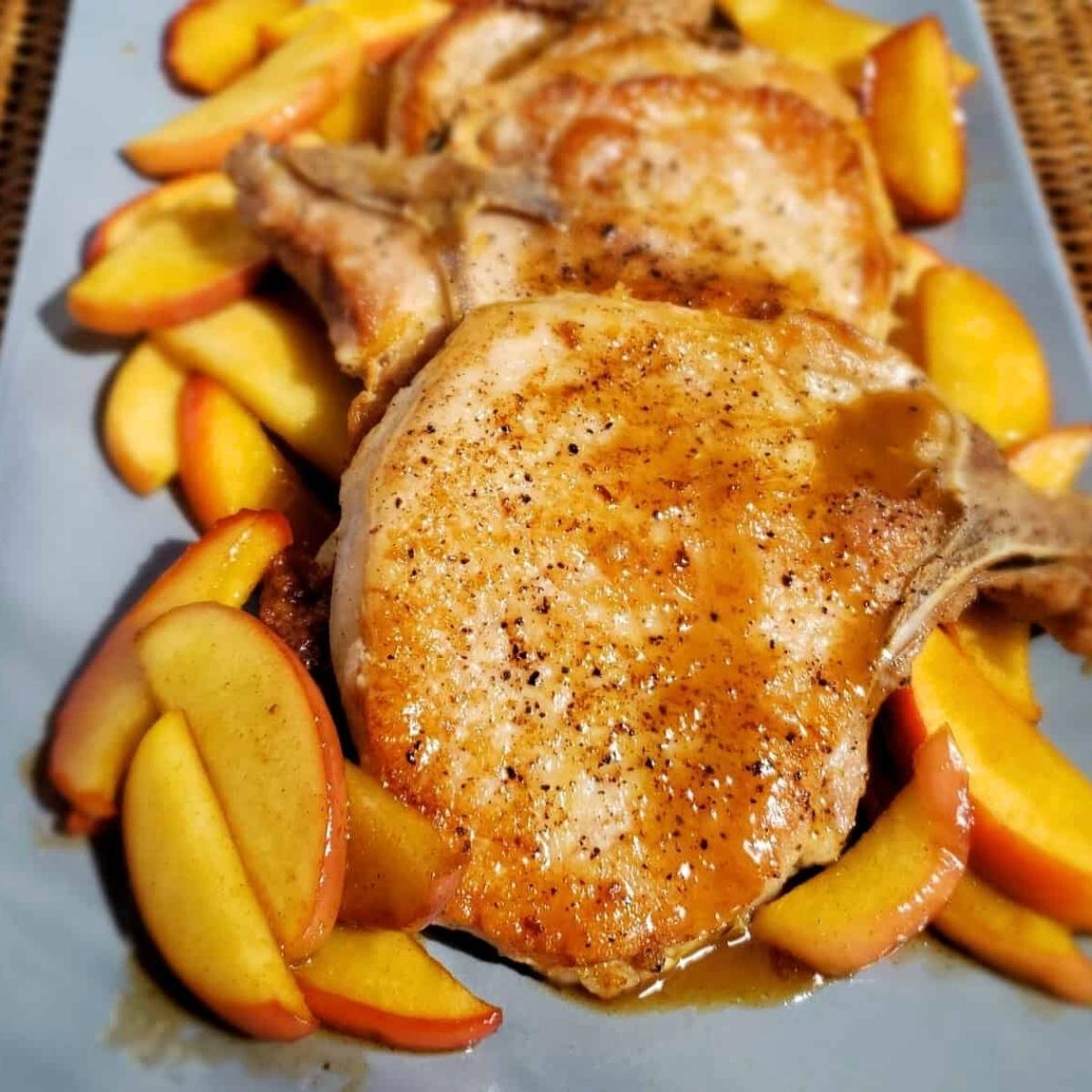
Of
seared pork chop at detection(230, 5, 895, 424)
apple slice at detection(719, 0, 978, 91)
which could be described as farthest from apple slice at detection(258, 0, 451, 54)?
A: apple slice at detection(719, 0, 978, 91)

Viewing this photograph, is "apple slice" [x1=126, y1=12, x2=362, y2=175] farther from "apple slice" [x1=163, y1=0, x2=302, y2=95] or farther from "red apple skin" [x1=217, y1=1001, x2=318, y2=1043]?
"red apple skin" [x1=217, y1=1001, x2=318, y2=1043]

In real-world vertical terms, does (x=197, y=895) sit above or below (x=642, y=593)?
below

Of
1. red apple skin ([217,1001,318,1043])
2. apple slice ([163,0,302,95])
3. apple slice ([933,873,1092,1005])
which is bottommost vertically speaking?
apple slice ([933,873,1092,1005])

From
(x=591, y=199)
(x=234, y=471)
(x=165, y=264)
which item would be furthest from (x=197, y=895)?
(x=591, y=199)

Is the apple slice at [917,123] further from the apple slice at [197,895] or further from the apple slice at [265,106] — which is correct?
the apple slice at [197,895]

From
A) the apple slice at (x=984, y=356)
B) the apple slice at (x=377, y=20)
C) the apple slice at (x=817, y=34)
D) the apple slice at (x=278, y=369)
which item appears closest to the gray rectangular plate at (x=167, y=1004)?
the apple slice at (x=278, y=369)

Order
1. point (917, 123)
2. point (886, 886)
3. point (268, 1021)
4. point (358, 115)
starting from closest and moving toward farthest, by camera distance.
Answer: point (268, 1021), point (886, 886), point (917, 123), point (358, 115)

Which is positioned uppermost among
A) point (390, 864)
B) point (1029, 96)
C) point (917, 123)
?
point (917, 123)

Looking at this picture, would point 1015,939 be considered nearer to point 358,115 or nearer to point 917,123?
point 917,123
